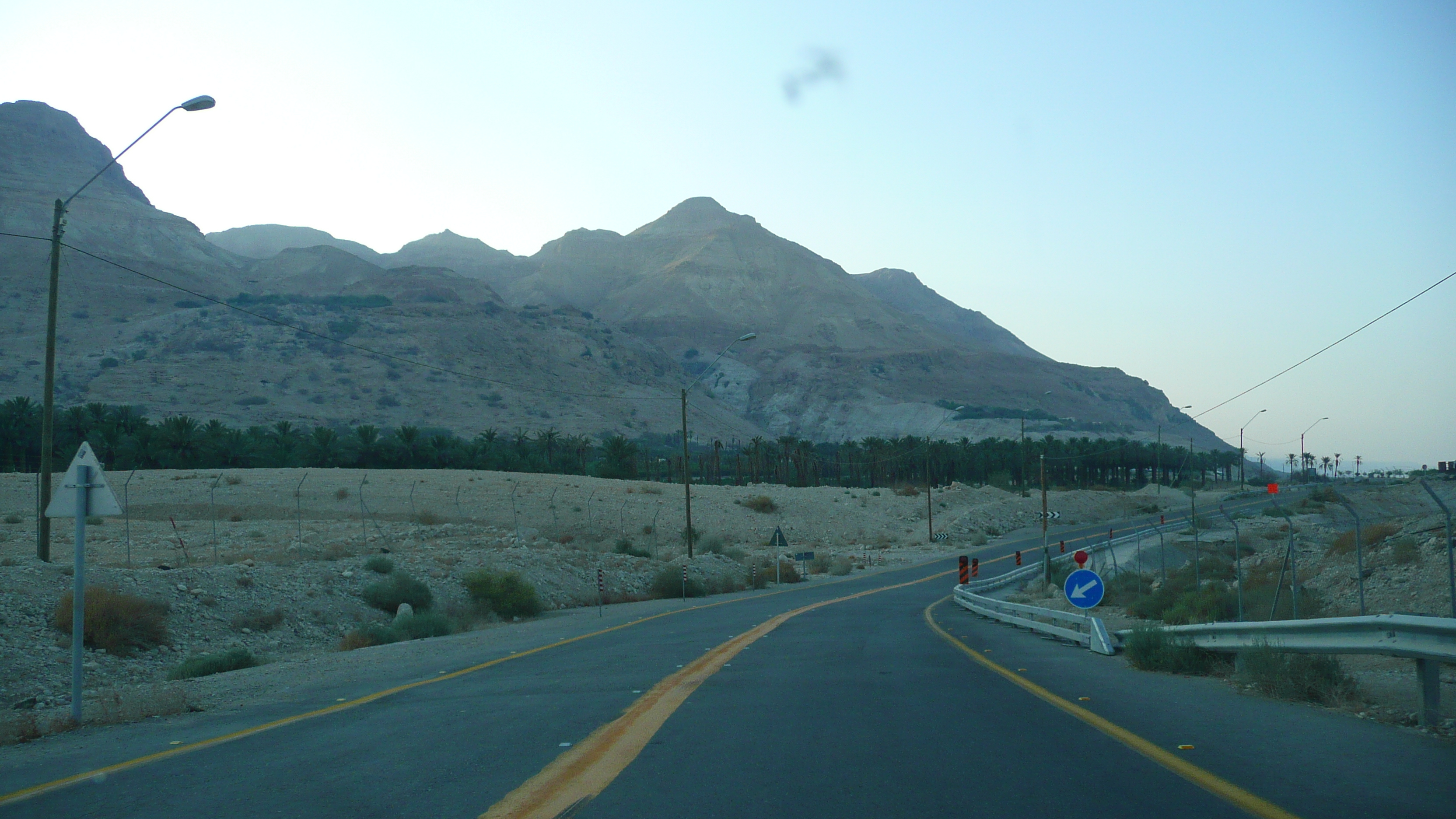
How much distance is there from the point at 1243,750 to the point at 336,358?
14691 centimetres

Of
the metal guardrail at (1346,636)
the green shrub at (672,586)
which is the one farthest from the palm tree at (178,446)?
the metal guardrail at (1346,636)

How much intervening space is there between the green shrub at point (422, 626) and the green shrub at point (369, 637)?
22 cm

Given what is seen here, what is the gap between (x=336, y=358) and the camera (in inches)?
5541

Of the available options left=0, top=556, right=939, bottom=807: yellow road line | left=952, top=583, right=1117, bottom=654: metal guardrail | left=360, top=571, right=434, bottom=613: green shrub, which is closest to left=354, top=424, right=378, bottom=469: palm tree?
left=360, top=571, right=434, bottom=613: green shrub

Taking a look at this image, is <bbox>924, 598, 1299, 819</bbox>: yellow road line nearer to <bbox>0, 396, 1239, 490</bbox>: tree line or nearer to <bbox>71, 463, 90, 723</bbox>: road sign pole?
<bbox>71, 463, 90, 723</bbox>: road sign pole

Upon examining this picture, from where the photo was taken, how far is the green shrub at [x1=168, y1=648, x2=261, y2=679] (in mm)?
15570

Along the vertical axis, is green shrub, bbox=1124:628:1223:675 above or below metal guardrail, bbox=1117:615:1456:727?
below

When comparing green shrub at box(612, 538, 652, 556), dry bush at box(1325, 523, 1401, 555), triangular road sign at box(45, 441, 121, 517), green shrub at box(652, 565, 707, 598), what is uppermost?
triangular road sign at box(45, 441, 121, 517)

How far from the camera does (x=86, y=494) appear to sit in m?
10.2

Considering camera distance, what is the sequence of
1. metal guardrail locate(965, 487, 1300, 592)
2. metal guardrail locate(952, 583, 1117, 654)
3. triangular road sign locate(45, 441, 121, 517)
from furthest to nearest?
metal guardrail locate(965, 487, 1300, 592) < metal guardrail locate(952, 583, 1117, 654) < triangular road sign locate(45, 441, 121, 517)

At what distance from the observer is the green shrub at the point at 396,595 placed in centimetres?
2517

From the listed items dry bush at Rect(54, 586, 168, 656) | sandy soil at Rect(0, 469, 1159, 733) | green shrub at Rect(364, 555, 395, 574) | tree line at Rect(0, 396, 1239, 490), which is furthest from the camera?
tree line at Rect(0, 396, 1239, 490)

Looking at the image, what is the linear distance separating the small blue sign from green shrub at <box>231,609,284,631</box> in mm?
16606

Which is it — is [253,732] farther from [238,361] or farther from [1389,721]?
[238,361]
